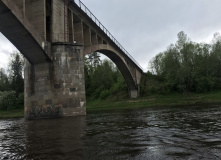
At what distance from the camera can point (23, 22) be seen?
15.3 metres

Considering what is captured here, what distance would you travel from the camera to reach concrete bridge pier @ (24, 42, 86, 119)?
1827cm

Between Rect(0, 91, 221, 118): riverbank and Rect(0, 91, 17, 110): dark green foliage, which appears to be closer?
Rect(0, 91, 221, 118): riverbank

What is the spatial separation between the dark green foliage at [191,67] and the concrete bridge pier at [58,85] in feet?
104

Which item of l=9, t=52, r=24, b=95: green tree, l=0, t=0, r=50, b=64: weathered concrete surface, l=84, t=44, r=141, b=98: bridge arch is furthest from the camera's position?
l=9, t=52, r=24, b=95: green tree

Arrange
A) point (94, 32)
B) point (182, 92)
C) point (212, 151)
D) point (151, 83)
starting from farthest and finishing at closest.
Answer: point (151, 83), point (182, 92), point (94, 32), point (212, 151)

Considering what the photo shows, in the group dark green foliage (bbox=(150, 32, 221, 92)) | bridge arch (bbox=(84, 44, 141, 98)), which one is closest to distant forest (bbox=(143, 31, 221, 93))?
dark green foliage (bbox=(150, 32, 221, 92))

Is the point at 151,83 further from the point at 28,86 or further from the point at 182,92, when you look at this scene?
→ the point at 28,86

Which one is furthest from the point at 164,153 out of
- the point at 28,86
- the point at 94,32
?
the point at 94,32

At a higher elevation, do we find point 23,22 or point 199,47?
point 199,47

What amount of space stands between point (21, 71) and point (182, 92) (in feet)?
160

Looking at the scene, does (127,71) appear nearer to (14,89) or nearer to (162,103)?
(162,103)

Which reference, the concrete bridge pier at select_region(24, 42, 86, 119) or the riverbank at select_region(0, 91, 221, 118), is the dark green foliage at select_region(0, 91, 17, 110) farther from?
the concrete bridge pier at select_region(24, 42, 86, 119)

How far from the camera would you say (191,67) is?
48.2m

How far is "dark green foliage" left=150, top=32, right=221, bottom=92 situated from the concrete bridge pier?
31680 millimetres
